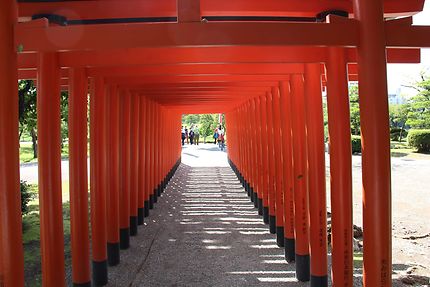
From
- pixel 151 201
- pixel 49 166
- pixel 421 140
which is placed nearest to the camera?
pixel 49 166

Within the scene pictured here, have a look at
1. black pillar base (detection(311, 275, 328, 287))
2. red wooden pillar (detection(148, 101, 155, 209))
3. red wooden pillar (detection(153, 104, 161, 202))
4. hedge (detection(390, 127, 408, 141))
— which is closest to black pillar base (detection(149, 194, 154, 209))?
red wooden pillar (detection(148, 101, 155, 209))

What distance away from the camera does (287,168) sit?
5.23 m

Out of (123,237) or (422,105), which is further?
(422,105)

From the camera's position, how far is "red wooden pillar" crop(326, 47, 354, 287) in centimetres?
336

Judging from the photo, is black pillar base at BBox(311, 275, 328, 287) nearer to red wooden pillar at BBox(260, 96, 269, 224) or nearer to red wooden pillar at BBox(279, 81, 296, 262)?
red wooden pillar at BBox(279, 81, 296, 262)

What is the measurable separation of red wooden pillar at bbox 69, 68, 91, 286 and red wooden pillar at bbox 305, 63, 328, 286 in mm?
2498

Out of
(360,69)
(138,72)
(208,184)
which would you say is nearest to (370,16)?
(360,69)

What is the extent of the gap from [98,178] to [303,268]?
284 cm

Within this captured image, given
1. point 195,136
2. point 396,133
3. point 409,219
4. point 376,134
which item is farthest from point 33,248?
point 396,133

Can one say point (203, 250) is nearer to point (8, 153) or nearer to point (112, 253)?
point (112, 253)

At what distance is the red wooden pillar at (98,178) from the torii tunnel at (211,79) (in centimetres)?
1

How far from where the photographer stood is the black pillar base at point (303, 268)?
4629 millimetres

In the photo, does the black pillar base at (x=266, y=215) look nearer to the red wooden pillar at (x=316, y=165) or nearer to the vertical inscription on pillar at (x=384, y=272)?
the red wooden pillar at (x=316, y=165)

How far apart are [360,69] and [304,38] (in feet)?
1.68
